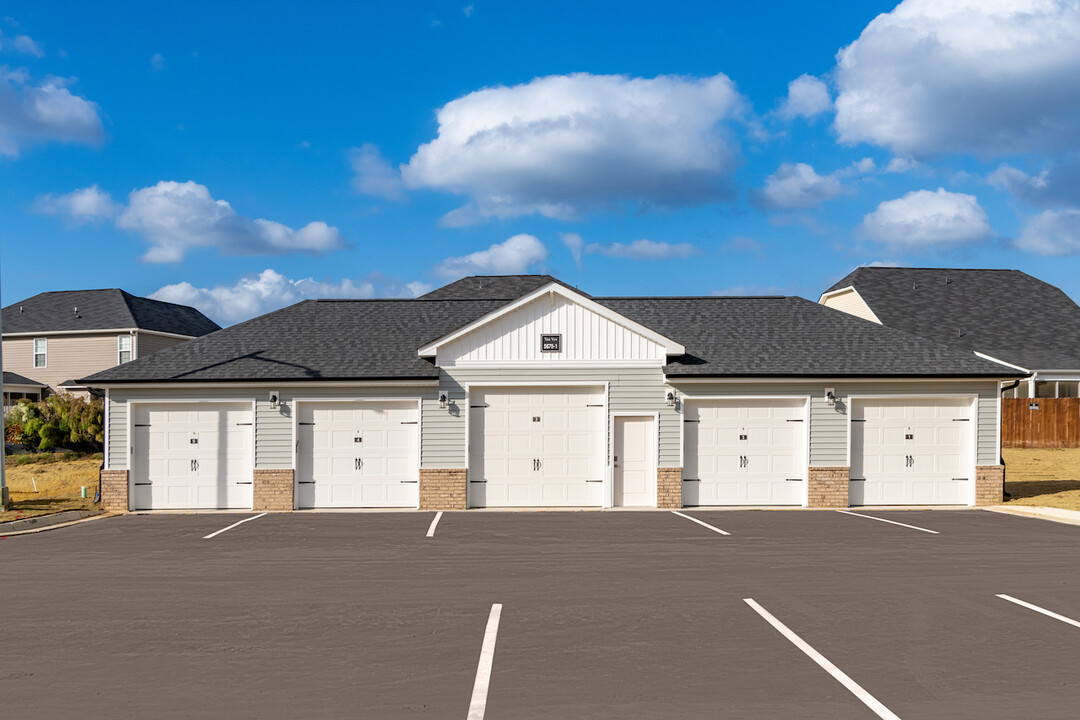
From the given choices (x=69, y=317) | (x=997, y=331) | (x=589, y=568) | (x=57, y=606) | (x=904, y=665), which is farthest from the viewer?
(x=69, y=317)

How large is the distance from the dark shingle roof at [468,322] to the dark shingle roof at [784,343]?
0.03 meters

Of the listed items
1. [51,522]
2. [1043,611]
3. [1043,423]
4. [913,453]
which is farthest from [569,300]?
[1043,423]

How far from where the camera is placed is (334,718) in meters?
5.95

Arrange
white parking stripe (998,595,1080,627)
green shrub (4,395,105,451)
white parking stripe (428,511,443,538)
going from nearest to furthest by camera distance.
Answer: white parking stripe (998,595,1080,627)
white parking stripe (428,511,443,538)
green shrub (4,395,105,451)

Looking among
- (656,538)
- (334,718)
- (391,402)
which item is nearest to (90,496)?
(391,402)

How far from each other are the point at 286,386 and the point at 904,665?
49.3ft

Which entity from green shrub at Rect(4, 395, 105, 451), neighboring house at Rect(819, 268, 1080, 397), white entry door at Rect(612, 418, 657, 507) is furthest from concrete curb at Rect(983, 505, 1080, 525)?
green shrub at Rect(4, 395, 105, 451)

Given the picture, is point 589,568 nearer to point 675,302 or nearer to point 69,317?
point 675,302

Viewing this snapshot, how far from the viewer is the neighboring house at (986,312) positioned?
3541 cm

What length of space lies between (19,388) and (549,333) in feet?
112

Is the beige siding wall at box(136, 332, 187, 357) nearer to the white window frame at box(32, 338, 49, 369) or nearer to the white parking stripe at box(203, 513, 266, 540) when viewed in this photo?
the white window frame at box(32, 338, 49, 369)

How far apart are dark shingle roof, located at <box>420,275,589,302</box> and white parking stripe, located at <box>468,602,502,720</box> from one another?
78.2 ft

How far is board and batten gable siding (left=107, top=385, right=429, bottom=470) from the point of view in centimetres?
1920

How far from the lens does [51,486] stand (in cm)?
2530
